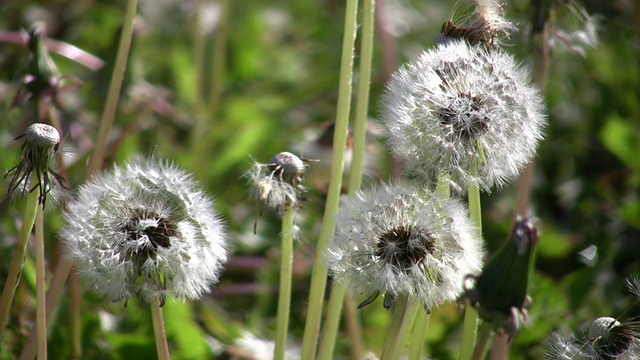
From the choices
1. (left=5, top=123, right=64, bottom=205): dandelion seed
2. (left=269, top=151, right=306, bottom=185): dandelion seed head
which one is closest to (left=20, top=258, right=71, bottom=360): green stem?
(left=5, top=123, right=64, bottom=205): dandelion seed

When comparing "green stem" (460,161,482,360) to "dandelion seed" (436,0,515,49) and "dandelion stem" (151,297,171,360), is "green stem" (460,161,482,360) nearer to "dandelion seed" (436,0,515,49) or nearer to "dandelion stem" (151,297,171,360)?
"dandelion seed" (436,0,515,49)

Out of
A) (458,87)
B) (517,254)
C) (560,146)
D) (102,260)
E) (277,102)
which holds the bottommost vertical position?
(517,254)

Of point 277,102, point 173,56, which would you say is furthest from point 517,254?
point 173,56

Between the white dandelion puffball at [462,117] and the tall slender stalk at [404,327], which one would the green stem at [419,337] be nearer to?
the tall slender stalk at [404,327]

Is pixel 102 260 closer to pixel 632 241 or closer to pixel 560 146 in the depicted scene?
pixel 632 241

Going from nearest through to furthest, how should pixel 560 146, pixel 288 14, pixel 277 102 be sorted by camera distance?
pixel 560 146 < pixel 277 102 < pixel 288 14
